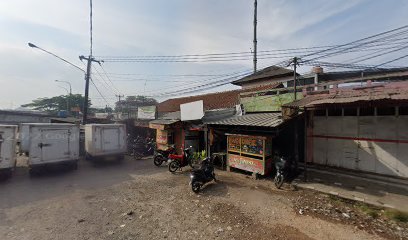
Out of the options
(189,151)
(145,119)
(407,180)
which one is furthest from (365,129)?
(145,119)

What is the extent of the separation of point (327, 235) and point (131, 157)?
525 inches

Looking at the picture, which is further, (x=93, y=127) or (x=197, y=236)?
(x=93, y=127)

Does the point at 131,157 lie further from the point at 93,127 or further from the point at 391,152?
the point at 391,152

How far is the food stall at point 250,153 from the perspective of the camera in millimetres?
9547

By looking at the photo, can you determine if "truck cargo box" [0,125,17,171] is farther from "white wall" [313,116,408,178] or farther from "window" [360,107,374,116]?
"window" [360,107,374,116]

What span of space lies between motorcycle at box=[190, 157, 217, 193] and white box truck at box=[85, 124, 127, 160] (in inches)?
274

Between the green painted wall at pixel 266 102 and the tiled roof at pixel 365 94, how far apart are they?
1.36m

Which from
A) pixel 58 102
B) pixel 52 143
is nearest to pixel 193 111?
pixel 52 143

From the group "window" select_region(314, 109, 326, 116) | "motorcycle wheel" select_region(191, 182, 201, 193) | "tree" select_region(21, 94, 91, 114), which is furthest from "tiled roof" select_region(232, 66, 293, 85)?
"tree" select_region(21, 94, 91, 114)

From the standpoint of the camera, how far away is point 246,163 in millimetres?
10172

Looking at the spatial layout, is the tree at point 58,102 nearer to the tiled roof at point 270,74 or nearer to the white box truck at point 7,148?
the tiled roof at point 270,74

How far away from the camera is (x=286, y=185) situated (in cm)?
866

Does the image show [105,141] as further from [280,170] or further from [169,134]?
[280,170]

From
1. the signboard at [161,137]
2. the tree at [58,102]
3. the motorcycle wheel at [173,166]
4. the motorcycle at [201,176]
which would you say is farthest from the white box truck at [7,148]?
the tree at [58,102]
